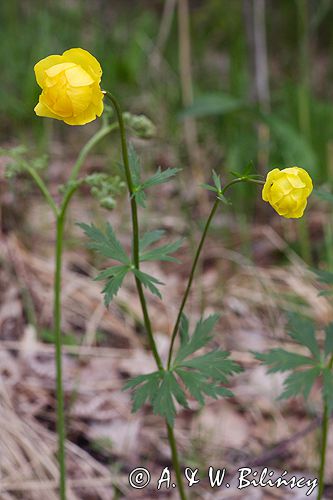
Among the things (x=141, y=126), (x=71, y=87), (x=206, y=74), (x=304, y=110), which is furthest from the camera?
(x=206, y=74)

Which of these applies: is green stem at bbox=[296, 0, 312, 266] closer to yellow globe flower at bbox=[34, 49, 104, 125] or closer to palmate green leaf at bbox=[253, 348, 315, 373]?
palmate green leaf at bbox=[253, 348, 315, 373]

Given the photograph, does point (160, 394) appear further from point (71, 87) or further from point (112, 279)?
point (71, 87)

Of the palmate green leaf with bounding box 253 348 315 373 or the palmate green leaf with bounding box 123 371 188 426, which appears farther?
the palmate green leaf with bounding box 253 348 315 373

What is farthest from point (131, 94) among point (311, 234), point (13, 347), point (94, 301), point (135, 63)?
point (13, 347)

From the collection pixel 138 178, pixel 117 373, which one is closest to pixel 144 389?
pixel 138 178

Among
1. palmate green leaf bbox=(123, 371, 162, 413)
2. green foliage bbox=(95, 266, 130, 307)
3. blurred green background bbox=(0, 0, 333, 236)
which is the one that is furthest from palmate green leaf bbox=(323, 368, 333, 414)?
blurred green background bbox=(0, 0, 333, 236)

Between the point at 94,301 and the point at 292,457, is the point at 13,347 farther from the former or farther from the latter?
the point at 292,457

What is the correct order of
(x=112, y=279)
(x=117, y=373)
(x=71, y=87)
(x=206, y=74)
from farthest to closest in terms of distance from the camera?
1. (x=206, y=74)
2. (x=117, y=373)
3. (x=112, y=279)
4. (x=71, y=87)

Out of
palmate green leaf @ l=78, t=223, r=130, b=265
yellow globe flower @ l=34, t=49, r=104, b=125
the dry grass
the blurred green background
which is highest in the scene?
the blurred green background
